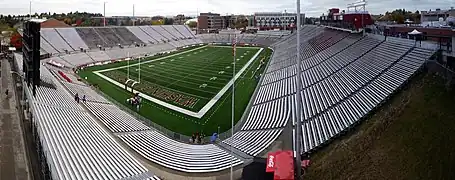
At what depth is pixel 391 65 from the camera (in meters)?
23.5

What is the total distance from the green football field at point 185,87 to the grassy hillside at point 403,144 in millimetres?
10692

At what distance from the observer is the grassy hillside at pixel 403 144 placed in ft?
42.2

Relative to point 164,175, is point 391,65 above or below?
above

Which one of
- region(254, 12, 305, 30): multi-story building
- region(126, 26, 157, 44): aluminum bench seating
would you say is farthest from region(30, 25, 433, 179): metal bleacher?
region(254, 12, 305, 30): multi-story building

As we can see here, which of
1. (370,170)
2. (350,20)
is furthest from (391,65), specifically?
(350,20)

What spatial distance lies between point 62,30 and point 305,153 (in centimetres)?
6618

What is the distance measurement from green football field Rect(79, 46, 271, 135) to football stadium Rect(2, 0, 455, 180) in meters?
0.09

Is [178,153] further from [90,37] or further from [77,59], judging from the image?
[90,37]

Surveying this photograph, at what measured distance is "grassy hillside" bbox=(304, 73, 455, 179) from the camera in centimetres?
1288

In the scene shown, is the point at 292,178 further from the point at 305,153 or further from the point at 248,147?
the point at 248,147

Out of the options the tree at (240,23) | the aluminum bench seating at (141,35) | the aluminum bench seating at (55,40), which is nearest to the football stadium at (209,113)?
the aluminum bench seating at (55,40)

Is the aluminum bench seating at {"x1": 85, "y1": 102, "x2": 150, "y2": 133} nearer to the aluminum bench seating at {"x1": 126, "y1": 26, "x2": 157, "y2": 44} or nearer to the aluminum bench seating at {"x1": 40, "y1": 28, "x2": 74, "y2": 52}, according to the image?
the aluminum bench seating at {"x1": 40, "y1": 28, "x2": 74, "y2": 52}

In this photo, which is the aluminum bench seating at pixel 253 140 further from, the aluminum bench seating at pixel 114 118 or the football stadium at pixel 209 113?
the aluminum bench seating at pixel 114 118

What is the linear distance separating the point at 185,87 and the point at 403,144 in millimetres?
28774
